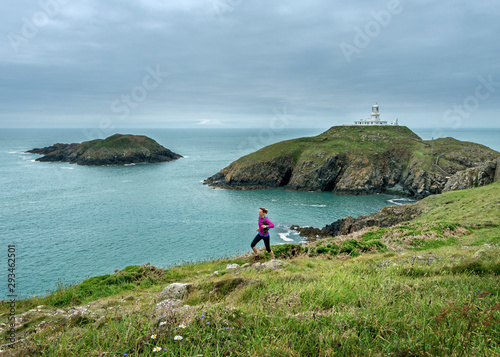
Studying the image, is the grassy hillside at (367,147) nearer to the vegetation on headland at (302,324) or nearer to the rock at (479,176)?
the rock at (479,176)

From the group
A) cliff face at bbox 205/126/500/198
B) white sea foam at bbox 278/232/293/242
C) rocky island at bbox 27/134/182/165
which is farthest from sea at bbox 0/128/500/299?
rocky island at bbox 27/134/182/165

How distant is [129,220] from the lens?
5228cm

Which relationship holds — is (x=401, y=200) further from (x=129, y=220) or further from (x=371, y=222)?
(x=129, y=220)

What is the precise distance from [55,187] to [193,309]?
94176 millimetres

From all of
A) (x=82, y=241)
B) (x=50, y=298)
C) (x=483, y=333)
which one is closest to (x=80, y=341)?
(x=483, y=333)

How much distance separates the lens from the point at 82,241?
136 ft

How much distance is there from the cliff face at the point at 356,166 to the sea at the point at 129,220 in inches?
233

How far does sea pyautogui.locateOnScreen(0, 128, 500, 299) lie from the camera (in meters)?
34.7

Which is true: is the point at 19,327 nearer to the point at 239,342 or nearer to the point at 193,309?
the point at 193,309

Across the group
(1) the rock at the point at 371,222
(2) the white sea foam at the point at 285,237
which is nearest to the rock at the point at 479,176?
(1) the rock at the point at 371,222

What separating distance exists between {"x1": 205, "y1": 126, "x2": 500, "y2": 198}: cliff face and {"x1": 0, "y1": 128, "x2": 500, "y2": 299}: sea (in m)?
5.92

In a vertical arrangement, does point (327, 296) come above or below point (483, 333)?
below

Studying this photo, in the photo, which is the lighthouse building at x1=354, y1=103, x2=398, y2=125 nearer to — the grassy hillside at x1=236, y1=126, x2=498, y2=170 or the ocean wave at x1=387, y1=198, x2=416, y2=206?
the grassy hillside at x1=236, y1=126, x2=498, y2=170

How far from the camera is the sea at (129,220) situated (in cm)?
3466
